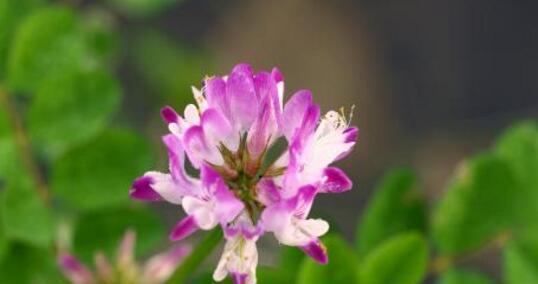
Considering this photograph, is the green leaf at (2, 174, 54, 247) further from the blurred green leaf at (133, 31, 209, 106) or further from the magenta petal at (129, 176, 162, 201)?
the blurred green leaf at (133, 31, 209, 106)

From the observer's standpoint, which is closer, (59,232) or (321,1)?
(59,232)

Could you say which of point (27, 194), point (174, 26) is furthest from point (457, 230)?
point (174, 26)

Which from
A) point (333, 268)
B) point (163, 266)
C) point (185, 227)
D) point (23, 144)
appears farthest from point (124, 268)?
point (185, 227)

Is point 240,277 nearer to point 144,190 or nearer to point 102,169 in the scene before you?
point 144,190

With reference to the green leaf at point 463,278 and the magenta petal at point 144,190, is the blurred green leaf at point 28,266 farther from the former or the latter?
the green leaf at point 463,278

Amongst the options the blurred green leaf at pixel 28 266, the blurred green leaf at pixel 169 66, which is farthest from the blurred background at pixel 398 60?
the blurred green leaf at pixel 28 266

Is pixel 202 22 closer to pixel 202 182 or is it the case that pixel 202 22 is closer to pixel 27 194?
pixel 27 194
